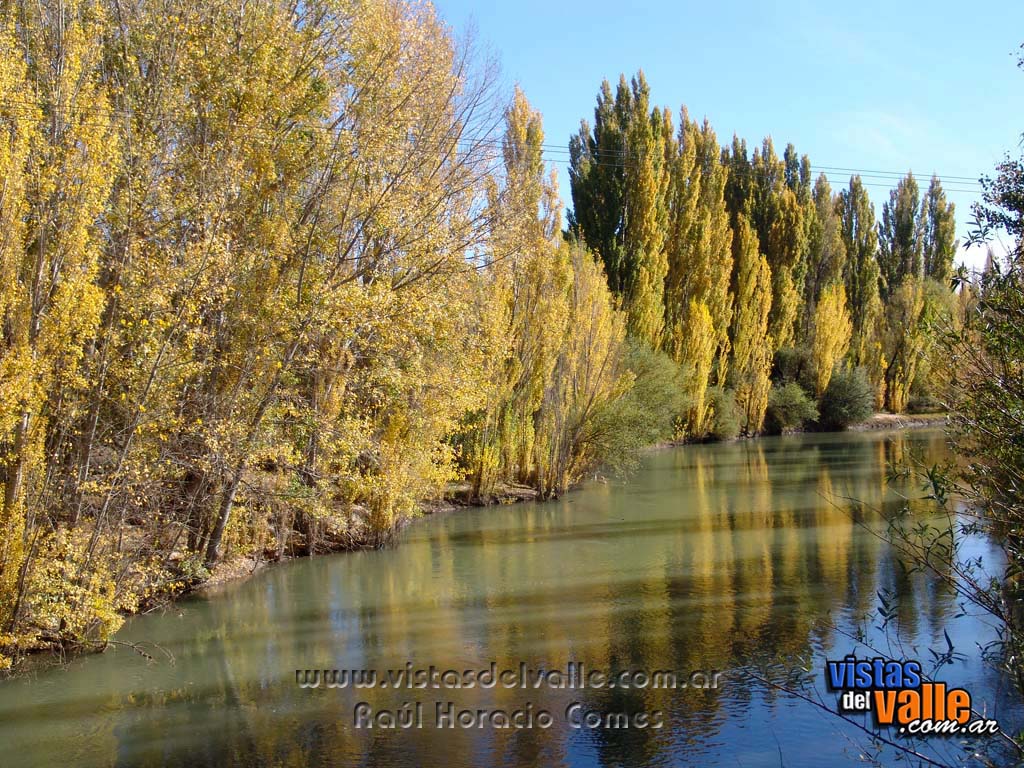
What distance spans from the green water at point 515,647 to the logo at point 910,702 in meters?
0.47

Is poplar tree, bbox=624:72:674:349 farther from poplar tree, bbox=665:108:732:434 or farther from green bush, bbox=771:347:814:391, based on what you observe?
green bush, bbox=771:347:814:391

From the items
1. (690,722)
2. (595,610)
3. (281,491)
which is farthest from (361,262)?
(690,722)

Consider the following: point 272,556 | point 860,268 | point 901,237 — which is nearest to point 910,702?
point 272,556

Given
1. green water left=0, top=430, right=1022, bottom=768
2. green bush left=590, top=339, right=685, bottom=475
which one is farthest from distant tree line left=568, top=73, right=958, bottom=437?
green water left=0, top=430, right=1022, bottom=768

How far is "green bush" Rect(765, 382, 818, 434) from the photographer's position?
37469 mm

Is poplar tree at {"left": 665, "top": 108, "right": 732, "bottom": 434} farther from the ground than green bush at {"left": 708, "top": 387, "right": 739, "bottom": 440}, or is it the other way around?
poplar tree at {"left": 665, "top": 108, "right": 732, "bottom": 434}

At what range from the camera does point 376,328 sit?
12.0 meters

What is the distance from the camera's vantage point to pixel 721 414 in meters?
33.9

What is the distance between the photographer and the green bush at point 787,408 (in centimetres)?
3747

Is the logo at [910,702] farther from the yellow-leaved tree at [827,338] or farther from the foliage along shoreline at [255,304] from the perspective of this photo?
the yellow-leaved tree at [827,338]

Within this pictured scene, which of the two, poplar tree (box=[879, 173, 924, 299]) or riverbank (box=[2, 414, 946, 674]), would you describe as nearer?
riverbank (box=[2, 414, 946, 674])

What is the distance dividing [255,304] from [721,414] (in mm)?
25501

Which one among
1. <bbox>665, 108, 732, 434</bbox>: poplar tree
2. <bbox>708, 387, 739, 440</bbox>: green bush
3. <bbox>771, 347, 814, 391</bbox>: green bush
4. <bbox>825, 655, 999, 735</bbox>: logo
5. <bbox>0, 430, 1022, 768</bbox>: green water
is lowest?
<bbox>0, 430, 1022, 768</bbox>: green water

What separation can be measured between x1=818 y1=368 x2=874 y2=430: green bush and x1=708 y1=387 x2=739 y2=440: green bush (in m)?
7.35
